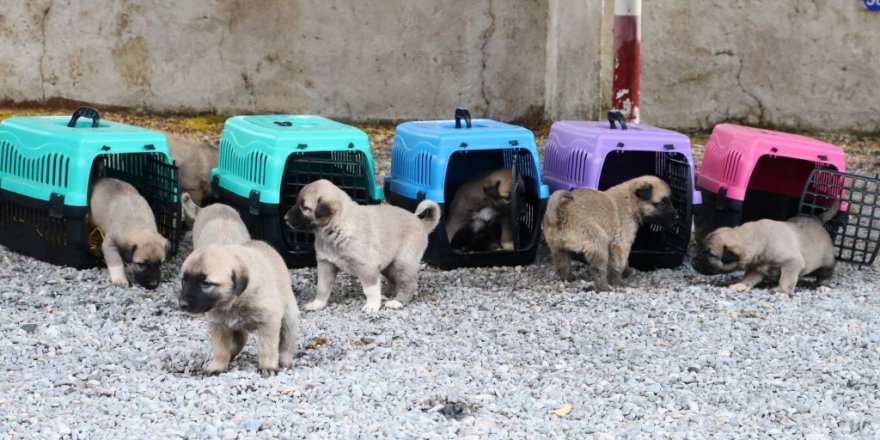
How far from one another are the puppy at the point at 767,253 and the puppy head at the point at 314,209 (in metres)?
1.93

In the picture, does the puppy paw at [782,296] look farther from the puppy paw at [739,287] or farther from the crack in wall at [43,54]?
the crack in wall at [43,54]

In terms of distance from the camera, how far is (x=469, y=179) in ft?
21.2

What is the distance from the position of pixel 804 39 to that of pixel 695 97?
1.03m

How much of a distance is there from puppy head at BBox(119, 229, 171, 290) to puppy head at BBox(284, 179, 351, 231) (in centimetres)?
77

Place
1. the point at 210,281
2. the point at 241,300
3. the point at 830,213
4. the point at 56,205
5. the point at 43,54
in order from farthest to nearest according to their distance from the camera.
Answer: the point at 43,54
the point at 830,213
the point at 56,205
the point at 241,300
the point at 210,281

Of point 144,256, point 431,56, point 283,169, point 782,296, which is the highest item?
point 431,56

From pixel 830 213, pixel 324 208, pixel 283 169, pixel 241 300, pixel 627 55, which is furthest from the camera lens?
pixel 627 55

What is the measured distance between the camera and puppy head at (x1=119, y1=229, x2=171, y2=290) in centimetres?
527

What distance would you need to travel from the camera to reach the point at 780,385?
4035 millimetres

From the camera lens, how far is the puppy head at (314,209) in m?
4.96

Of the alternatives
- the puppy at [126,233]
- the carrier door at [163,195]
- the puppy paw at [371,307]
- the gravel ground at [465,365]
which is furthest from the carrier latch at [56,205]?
the puppy paw at [371,307]

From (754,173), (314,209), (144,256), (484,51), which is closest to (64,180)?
(144,256)

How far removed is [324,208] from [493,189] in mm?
1454

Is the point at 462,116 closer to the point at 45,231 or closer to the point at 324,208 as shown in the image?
the point at 324,208
